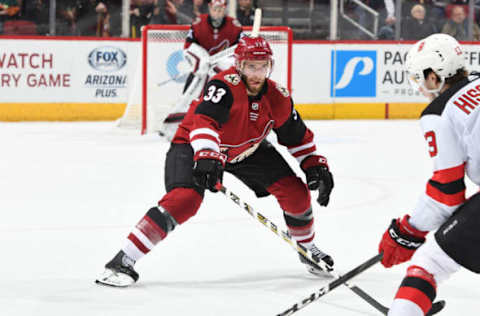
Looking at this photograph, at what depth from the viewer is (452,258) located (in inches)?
81.5

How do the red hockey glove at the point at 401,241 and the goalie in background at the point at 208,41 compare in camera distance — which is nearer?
the red hockey glove at the point at 401,241

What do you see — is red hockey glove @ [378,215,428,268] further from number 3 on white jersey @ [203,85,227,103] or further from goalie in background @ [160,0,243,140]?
goalie in background @ [160,0,243,140]

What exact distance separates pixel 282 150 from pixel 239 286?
12.9ft

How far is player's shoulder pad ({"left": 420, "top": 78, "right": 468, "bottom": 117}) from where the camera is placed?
2100 mm

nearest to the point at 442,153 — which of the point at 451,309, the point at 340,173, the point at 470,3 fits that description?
the point at 451,309

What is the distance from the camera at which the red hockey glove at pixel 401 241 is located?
2238mm

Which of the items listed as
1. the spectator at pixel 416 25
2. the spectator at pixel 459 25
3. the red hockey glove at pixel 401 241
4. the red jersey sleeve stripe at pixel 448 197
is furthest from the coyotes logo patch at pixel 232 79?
the spectator at pixel 459 25

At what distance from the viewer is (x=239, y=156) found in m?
3.25

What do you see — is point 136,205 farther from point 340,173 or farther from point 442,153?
point 442,153

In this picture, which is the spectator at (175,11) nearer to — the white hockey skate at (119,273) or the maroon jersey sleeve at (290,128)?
the maroon jersey sleeve at (290,128)

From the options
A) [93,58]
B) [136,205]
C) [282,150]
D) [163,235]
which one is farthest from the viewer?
[93,58]

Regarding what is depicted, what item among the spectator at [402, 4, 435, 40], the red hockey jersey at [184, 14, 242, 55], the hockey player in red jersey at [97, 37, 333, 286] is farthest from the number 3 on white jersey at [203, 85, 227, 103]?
the spectator at [402, 4, 435, 40]

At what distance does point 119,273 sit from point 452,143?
4.72ft

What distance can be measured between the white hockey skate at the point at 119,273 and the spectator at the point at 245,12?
6396 mm
